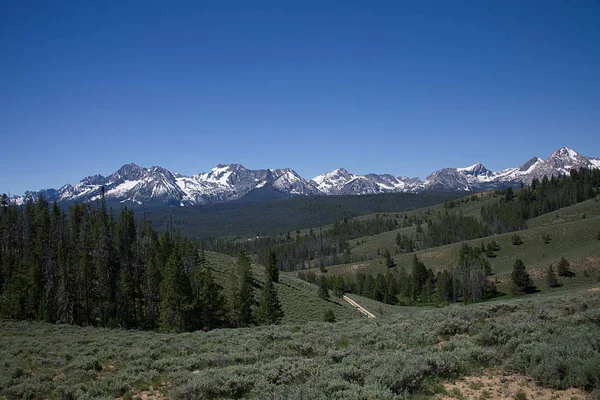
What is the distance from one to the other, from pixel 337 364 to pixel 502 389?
17.8 feet

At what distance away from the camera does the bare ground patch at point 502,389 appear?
962cm

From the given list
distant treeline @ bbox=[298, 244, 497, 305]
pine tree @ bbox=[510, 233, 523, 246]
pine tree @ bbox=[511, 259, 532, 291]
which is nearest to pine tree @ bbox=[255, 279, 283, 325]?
distant treeline @ bbox=[298, 244, 497, 305]

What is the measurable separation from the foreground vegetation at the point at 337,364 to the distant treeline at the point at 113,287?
2463cm

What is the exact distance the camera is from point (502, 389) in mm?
10359

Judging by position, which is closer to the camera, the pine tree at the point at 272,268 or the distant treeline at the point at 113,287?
the distant treeline at the point at 113,287

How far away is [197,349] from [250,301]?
2889cm

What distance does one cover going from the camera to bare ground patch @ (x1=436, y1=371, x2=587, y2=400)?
31.6 feet

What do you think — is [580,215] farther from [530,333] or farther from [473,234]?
[530,333]

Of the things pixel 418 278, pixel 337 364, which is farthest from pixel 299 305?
pixel 418 278

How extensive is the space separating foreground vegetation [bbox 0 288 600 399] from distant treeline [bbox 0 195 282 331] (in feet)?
80.8

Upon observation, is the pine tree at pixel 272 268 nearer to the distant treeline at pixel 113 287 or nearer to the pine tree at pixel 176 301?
the distant treeline at pixel 113 287

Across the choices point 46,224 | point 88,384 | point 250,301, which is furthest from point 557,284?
point 46,224

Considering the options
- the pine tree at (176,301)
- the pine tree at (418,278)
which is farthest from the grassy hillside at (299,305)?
the pine tree at (418,278)

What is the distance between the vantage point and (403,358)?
1255 centimetres
